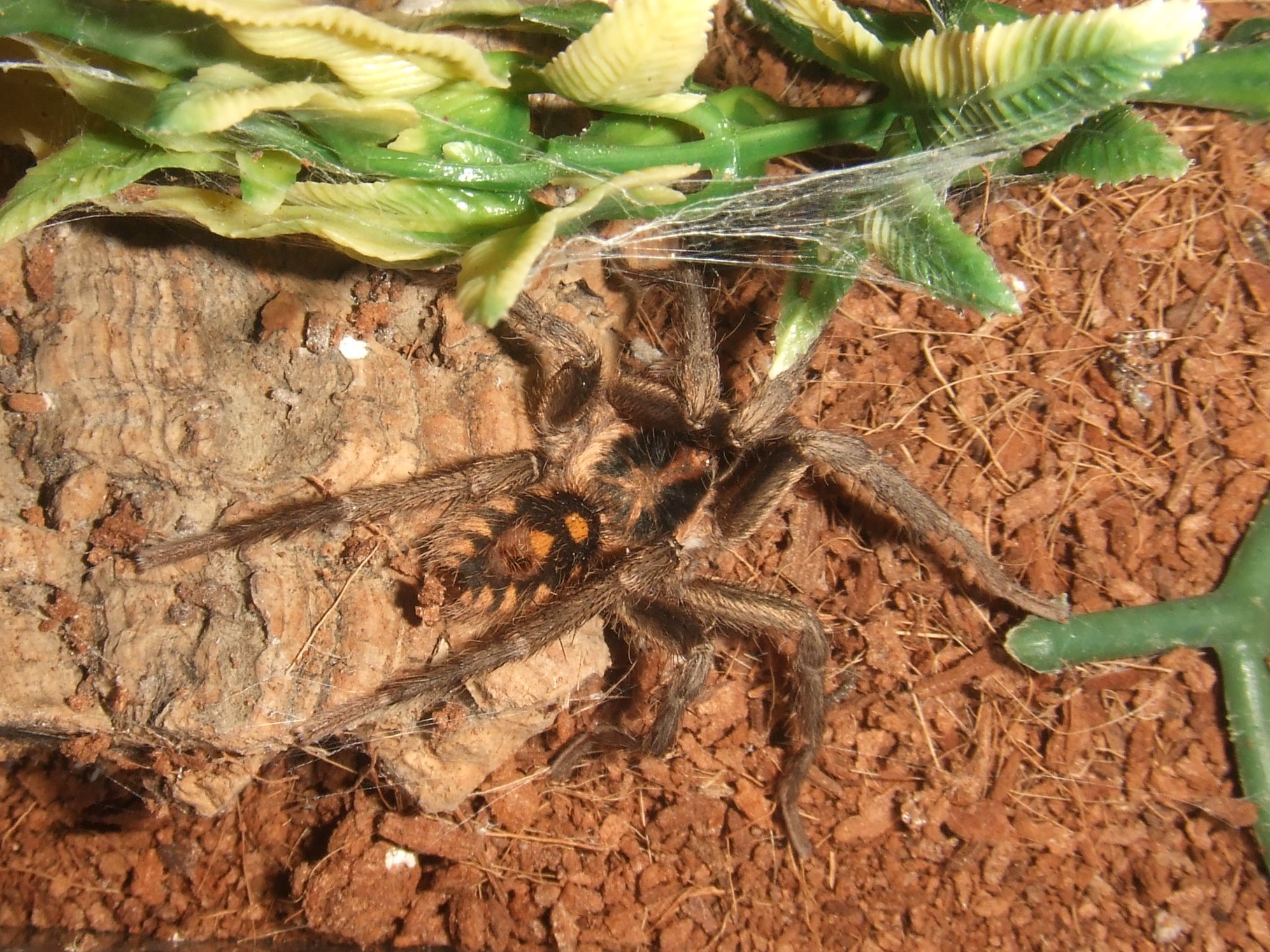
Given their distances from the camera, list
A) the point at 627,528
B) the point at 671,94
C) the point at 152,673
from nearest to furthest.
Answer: the point at 671,94 → the point at 152,673 → the point at 627,528

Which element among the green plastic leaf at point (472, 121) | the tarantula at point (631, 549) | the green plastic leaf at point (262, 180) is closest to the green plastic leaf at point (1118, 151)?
the tarantula at point (631, 549)

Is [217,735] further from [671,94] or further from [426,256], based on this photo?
[671,94]

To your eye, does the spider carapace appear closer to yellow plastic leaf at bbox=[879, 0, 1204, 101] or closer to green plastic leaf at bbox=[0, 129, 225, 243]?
green plastic leaf at bbox=[0, 129, 225, 243]

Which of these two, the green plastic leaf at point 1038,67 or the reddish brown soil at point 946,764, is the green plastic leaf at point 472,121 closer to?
the green plastic leaf at point 1038,67

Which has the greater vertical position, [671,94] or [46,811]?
[671,94]

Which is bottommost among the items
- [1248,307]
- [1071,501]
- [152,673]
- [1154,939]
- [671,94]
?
[1154,939]

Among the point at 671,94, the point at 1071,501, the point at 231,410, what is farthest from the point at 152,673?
the point at 1071,501

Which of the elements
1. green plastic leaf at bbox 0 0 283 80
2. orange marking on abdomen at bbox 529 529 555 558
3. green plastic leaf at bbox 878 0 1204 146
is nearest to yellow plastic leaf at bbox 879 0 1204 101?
green plastic leaf at bbox 878 0 1204 146
